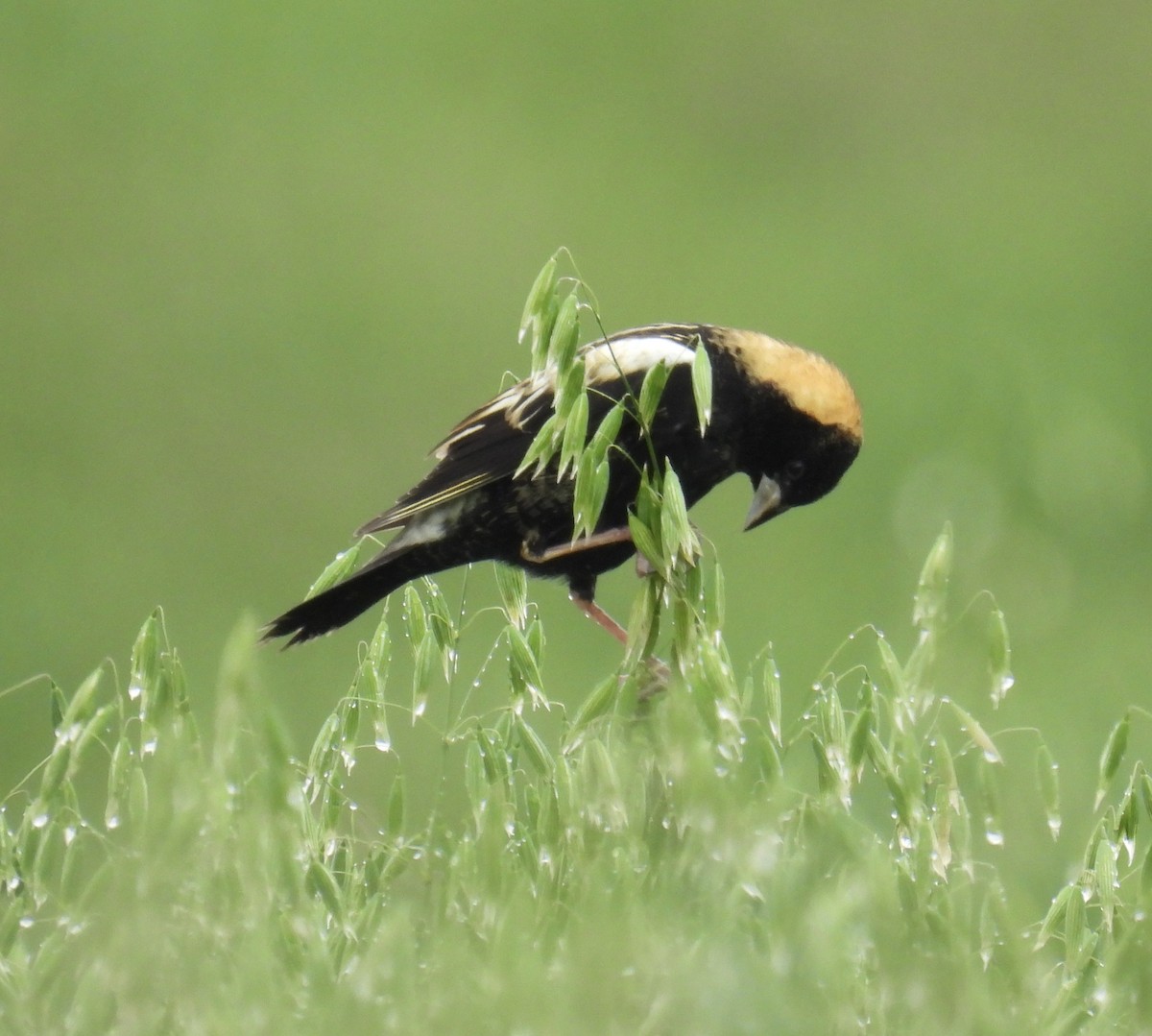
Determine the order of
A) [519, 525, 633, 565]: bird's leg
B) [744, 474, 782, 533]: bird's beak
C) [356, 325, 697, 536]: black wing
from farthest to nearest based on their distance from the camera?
[744, 474, 782, 533]: bird's beak
[356, 325, 697, 536]: black wing
[519, 525, 633, 565]: bird's leg

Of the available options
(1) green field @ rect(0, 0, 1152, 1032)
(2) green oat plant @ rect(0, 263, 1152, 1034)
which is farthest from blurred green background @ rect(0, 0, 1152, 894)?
(2) green oat plant @ rect(0, 263, 1152, 1034)

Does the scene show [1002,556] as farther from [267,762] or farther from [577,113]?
[577,113]

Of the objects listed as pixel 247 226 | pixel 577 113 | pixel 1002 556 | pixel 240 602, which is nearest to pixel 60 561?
pixel 240 602

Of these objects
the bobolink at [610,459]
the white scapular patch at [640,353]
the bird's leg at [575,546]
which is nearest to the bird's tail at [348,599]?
the bobolink at [610,459]

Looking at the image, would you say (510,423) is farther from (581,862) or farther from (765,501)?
(581,862)

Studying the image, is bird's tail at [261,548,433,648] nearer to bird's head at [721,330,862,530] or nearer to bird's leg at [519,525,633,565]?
bird's leg at [519,525,633,565]

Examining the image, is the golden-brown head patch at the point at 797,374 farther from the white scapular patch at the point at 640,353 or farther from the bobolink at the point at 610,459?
the white scapular patch at the point at 640,353
